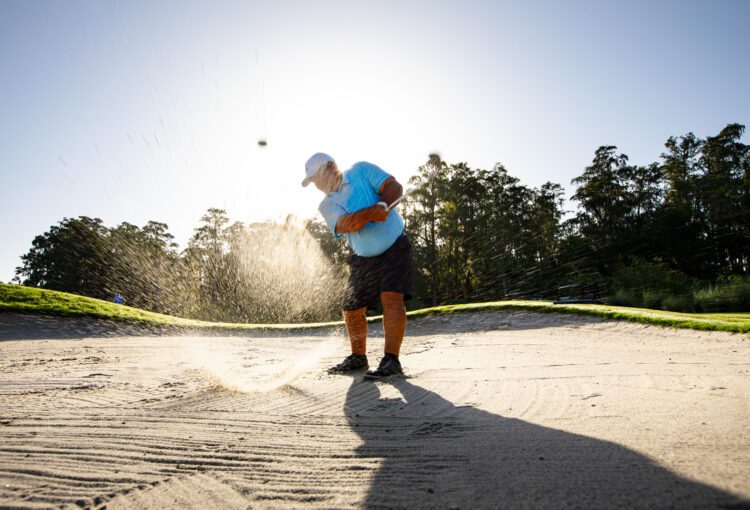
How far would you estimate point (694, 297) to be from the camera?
1603cm

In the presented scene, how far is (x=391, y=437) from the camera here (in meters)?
1.90

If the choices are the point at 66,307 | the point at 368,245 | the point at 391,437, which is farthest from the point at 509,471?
the point at 66,307

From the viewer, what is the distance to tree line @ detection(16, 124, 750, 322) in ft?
105

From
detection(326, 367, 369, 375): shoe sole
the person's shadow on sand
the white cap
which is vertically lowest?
detection(326, 367, 369, 375): shoe sole

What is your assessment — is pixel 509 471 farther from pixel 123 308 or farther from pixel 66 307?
pixel 123 308

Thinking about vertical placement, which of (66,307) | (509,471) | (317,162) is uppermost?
(317,162)

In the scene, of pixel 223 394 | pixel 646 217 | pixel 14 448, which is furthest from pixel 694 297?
pixel 646 217

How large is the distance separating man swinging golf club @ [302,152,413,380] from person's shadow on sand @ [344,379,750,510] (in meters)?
1.66

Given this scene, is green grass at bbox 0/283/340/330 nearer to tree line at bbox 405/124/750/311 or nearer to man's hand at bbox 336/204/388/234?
man's hand at bbox 336/204/388/234

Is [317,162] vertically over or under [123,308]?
over

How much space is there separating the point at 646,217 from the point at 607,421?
4833 centimetres

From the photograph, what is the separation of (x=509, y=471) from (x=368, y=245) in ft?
8.96

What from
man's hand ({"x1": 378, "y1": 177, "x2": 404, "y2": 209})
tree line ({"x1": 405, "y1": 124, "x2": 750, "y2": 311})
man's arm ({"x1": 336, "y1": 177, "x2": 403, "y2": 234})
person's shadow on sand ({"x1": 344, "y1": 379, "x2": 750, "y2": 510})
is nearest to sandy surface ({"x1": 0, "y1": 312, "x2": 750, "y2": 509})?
person's shadow on sand ({"x1": 344, "y1": 379, "x2": 750, "y2": 510})

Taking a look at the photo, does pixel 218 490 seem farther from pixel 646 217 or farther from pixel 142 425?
pixel 646 217
